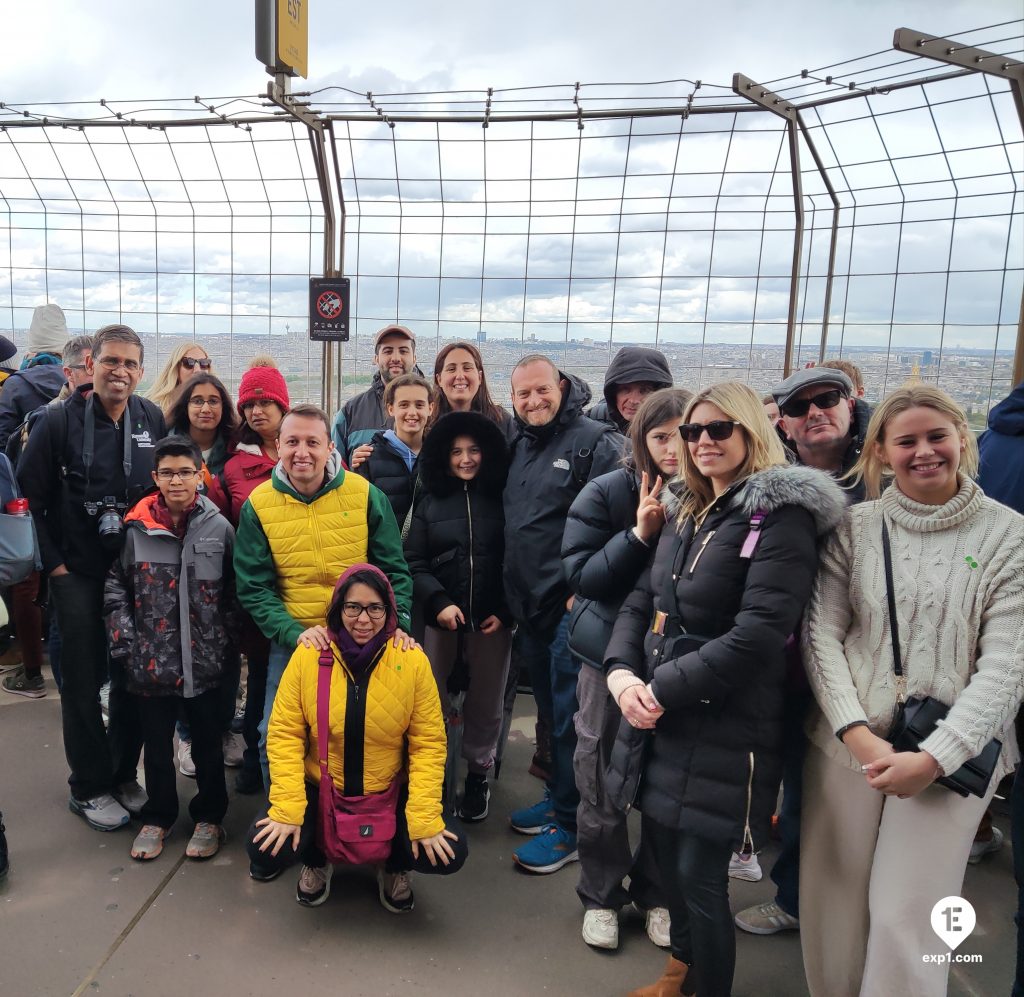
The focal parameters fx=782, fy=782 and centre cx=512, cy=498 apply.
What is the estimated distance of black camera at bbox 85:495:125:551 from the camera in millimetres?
2918

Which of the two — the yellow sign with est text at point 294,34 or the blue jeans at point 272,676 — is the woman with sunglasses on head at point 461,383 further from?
the yellow sign with est text at point 294,34

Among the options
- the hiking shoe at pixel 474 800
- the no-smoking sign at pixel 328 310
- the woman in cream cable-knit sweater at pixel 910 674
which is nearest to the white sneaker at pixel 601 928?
the woman in cream cable-knit sweater at pixel 910 674

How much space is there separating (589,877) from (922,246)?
3.74 metres

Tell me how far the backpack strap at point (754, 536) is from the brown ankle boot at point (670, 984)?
1.24 metres

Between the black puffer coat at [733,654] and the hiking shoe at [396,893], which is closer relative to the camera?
the black puffer coat at [733,654]

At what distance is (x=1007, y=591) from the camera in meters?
1.82

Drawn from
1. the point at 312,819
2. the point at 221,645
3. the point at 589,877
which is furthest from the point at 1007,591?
the point at 221,645

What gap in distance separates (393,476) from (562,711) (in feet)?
4.03

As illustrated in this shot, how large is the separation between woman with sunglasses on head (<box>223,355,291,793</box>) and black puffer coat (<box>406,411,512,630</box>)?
0.74 metres

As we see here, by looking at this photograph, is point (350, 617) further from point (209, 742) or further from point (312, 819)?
point (209, 742)

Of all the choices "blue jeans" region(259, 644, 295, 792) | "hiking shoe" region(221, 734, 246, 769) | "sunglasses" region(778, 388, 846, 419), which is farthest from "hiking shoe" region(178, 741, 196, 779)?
"sunglasses" region(778, 388, 846, 419)

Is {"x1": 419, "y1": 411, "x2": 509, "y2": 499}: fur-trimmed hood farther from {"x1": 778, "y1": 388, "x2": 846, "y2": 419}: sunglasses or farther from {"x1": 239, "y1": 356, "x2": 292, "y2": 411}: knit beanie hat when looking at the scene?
{"x1": 778, "y1": 388, "x2": 846, "y2": 419}: sunglasses

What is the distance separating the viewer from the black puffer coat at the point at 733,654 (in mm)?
1932

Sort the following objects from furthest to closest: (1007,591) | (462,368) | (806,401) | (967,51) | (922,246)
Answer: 1. (922,246)
2. (967,51)
3. (462,368)
4. (806,401)
5. (1007,591)
